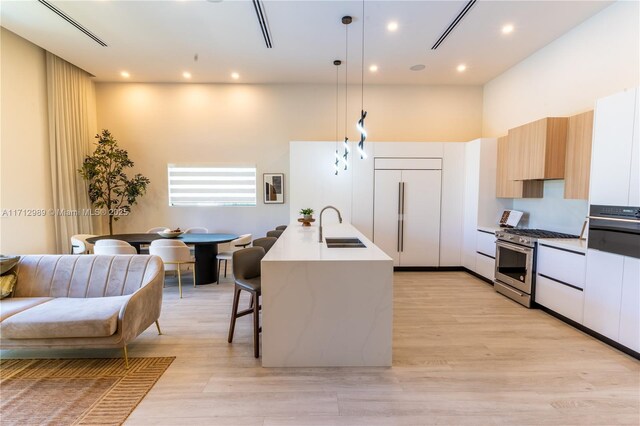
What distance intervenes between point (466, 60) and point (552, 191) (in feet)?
8.01

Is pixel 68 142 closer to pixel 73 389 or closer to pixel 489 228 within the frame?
pixel 73 389

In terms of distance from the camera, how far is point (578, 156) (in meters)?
3.47

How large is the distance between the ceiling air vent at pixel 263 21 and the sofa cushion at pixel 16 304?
12.0ft

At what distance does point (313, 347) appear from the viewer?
238cm

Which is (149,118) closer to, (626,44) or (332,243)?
(332,243)

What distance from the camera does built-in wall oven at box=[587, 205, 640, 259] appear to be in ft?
8.16

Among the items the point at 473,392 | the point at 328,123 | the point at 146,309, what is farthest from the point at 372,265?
the point at 328,123

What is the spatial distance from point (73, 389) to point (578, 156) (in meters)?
5.38

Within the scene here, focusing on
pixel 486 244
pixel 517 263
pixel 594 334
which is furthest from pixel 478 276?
pixel 594 334

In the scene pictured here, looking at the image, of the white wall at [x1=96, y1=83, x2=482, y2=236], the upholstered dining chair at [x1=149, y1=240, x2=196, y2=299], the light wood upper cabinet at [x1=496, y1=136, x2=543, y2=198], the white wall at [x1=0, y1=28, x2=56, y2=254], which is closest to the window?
the white wall at [x1=96, y1=83, x2=482, y2=236]

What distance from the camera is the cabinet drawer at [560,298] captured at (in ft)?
10.1

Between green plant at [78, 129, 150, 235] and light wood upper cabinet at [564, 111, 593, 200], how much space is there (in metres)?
6.79

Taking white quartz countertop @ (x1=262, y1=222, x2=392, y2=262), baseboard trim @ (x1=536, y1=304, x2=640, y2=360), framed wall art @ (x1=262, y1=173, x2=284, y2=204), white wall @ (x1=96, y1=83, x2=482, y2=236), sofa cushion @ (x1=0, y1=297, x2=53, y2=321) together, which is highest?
white wall @ (x1=96, y1=83, x2=482, y2=236)

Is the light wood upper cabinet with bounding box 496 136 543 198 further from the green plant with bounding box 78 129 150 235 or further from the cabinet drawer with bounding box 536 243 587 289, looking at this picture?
the green plant with bounding box 78 129 150 235
